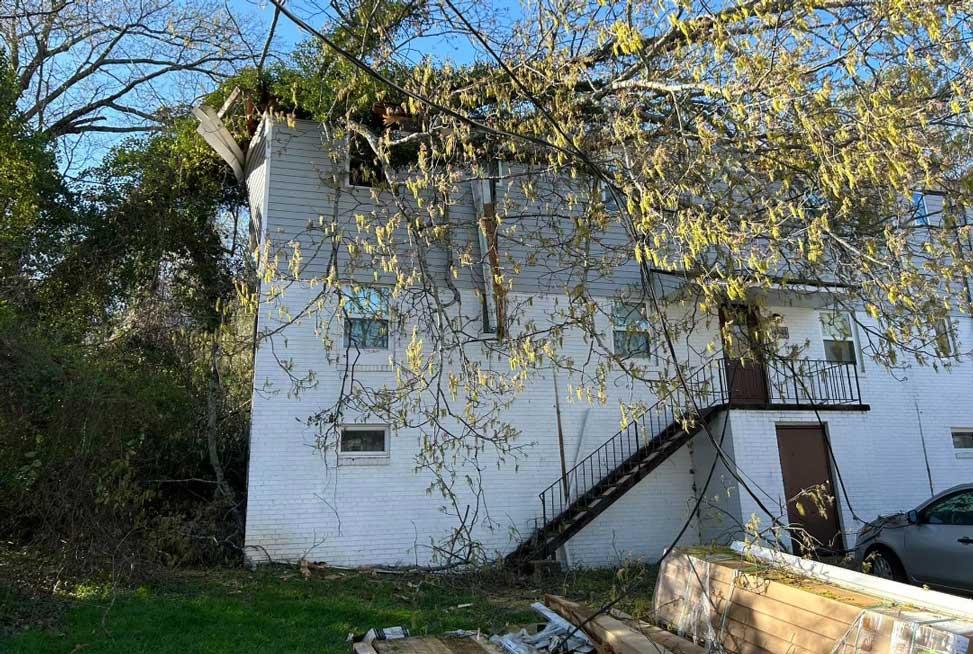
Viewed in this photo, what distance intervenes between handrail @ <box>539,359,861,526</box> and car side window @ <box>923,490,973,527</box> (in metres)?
3.08

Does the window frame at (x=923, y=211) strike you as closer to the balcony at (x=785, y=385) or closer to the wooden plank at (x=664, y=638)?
the balcony at (x=785, y=385)

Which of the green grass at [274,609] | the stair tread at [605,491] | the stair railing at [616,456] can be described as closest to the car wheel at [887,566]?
the green grass at [274,609]

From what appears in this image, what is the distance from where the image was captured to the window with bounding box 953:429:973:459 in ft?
46.3

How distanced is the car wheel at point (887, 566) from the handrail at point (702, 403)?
2.98m

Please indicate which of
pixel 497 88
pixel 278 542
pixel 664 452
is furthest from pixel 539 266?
pixel 278 542

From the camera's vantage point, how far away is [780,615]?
13.8 feet

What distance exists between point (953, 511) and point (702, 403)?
191 inches

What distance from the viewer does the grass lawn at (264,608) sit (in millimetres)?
6492

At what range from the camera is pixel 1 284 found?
36.8 ft

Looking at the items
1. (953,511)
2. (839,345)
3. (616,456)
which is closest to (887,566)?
(953,511)

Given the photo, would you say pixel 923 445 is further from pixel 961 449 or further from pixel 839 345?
pixel 839 345

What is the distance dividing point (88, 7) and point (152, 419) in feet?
40.3

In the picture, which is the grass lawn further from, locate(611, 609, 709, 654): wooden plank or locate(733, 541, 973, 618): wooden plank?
locate(733, 541, 973, 618): wooden plank

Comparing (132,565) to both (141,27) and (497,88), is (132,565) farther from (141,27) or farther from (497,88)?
(141,27)
